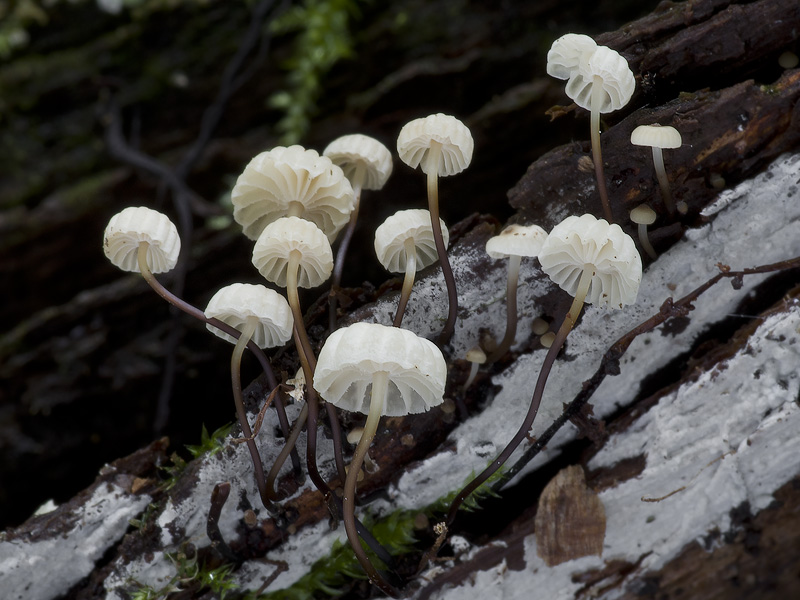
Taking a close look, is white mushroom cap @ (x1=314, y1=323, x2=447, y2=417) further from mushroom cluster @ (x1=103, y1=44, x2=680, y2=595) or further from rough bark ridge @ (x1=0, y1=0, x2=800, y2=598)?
rough bark ridge @ (x1=0, y1=0, x2=800, y2=598)

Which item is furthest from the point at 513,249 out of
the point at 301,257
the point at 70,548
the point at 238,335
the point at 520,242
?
the point at 70,548

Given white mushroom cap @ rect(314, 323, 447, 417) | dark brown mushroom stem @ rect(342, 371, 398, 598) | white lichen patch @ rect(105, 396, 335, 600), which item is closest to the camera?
white mushroom cap @ rect(314, 323, 447, 417)

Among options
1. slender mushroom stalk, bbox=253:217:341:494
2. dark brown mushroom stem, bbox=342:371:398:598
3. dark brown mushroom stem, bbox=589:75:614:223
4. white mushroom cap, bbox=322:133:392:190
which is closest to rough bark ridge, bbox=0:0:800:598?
dark brown mushroom stem, bbox=589:75:614:223

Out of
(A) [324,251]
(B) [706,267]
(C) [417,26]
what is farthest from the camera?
(C) [417,26]

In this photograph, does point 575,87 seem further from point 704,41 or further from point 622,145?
point 704,41

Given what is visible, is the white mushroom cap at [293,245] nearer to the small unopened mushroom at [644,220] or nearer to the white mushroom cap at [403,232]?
the white mushroom cap at [403,232]

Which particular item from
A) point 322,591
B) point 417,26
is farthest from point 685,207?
point 417,26

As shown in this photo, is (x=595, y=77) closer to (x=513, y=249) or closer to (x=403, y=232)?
(x=513, y=249)

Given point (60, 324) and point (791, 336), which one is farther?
point (60, 324)
